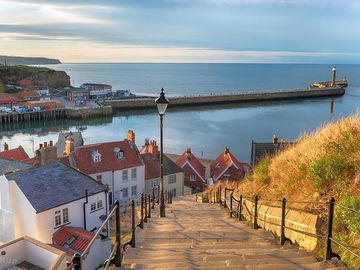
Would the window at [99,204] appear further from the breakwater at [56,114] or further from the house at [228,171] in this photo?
the breakwater at [56,114]

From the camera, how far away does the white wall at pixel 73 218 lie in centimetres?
1742

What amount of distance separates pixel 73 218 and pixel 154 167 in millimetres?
12074

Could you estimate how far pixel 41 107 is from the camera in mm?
78500

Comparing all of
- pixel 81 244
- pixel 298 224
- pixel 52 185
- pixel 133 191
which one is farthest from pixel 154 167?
pixel 298 224

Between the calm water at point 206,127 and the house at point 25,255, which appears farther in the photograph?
the calm water at point 206,127

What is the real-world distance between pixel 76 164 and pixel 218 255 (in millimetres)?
22510

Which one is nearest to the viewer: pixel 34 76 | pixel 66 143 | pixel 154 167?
pixel 154 167

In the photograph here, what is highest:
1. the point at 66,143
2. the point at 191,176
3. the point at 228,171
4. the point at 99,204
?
the point at 66,143

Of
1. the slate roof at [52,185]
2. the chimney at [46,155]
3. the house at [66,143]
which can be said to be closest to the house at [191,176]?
the house at [66,143]

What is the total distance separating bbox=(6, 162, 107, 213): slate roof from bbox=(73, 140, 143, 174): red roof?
616 centimetres

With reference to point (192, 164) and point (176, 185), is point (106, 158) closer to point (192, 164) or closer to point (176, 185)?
Answer: point (176, 185)

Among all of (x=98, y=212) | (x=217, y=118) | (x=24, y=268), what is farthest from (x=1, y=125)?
(x=24, y=268)

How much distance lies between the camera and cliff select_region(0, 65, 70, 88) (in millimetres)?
118688

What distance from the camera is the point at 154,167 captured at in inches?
1201
